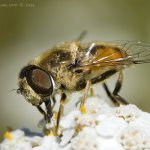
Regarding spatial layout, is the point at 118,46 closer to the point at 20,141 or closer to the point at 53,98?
the point at 53,98

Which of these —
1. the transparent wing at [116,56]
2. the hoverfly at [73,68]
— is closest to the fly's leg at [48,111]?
the hoverfly at [73,68]

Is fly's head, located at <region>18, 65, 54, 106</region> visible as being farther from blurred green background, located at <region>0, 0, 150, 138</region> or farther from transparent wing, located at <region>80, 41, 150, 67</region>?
blurred green background, located at <region>0, 0, 150, 138</region>

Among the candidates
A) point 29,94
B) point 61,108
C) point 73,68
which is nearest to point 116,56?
point 73,68

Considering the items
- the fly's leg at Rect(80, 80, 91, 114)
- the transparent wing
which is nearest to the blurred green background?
the transparent wing

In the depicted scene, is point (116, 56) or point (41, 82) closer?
point (41, 82)

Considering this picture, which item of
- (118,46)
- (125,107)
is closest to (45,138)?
(125,107)

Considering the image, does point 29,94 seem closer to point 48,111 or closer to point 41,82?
point 41,82
